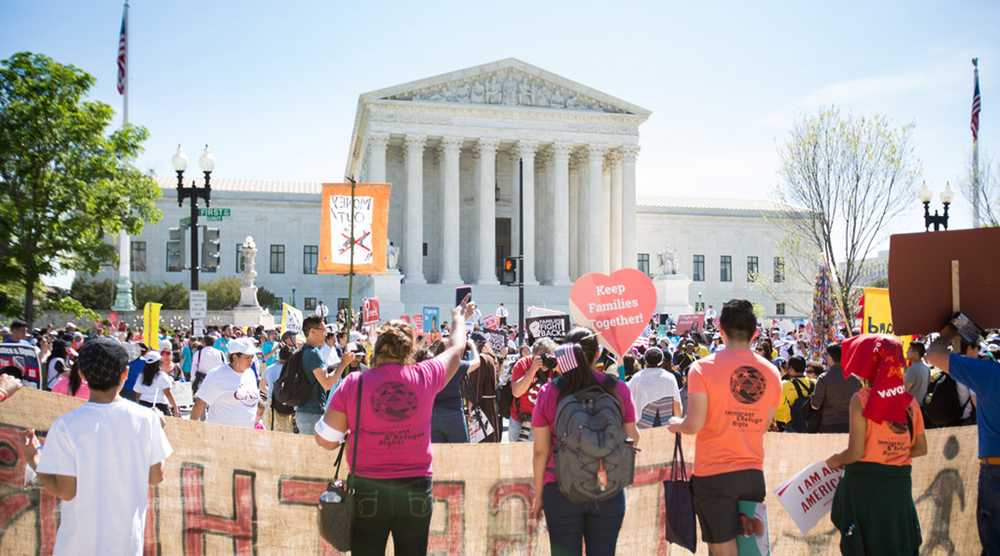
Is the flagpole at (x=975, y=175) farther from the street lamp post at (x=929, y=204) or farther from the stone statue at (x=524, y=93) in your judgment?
the stone statue at (x=524, y=93)

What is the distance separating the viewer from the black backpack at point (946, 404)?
838cm

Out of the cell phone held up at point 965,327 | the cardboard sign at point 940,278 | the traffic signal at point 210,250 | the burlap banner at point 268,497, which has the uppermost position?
the traffic signal at point 210,250

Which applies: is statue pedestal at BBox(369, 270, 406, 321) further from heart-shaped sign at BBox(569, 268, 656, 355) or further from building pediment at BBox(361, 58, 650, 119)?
heart-shaped sign at BBox(569, 268, 656, 355)

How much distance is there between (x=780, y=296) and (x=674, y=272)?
50.7 ft

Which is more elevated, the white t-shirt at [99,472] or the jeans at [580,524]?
the white t-shirt at [99,472]

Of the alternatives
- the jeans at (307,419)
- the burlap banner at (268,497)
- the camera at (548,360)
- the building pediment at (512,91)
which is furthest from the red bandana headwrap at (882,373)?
the building pediment at (512,91)

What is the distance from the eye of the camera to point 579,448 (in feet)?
15.9

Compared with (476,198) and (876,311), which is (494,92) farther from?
(876,311)

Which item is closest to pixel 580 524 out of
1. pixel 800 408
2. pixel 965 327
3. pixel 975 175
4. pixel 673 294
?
pixel 965 327

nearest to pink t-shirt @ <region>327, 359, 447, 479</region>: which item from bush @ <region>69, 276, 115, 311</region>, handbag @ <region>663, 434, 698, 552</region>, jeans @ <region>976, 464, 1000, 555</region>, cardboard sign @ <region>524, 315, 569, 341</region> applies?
handbag @ <region>663, 434, 698, 552</region>

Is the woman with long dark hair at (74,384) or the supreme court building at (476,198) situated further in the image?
the supreme court building at (476,198)

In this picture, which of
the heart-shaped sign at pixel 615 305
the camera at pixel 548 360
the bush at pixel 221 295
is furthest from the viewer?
the bush at pixel 221 295

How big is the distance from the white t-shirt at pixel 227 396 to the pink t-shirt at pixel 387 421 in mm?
3810

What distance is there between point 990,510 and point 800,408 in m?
4.04
